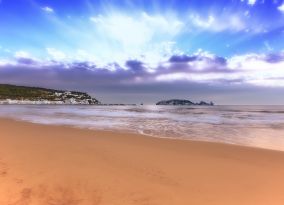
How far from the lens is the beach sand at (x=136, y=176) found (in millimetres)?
6074

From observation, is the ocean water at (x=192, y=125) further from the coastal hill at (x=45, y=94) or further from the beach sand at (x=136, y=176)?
the coastal hill at (x=45, y=94)

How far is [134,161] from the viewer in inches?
347

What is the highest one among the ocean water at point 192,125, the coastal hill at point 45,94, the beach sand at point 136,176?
the coastal hill at point 45,94

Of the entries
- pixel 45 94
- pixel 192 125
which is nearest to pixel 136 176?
pixel 192 125

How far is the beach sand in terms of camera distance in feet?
19.9

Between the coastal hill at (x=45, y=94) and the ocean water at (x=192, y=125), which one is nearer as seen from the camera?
the ocean water at (x=192, y=125)

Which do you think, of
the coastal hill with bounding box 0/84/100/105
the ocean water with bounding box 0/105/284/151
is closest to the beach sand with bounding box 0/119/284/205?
the ocean water with bounding box 0/105/284/151

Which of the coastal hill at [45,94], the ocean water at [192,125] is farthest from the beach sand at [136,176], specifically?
the coastal hill at [45,94]

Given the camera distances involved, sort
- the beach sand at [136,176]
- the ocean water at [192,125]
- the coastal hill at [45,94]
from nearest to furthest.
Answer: the beach sand at [136,176] < the ocean water at [192,125] < the coastal hill at [45,94]

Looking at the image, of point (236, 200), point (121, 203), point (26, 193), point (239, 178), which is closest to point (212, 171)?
point (239, 178)

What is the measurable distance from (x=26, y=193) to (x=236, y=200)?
373 cm

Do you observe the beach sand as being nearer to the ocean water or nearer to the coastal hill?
the ocean water

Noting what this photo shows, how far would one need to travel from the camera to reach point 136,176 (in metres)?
7.29

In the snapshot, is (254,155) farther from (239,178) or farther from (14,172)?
(14,172)
